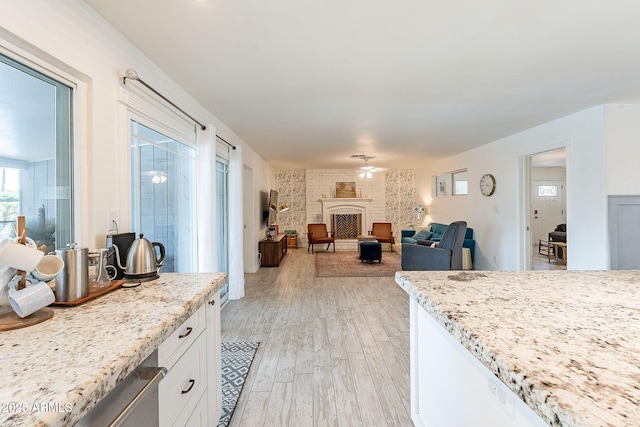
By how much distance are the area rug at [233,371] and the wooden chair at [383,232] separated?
569 centimetres

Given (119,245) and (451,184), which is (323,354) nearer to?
Result: (119,245)

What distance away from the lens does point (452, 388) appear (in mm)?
1146

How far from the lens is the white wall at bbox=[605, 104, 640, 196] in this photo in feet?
10.6

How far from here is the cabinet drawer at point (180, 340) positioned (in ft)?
3.49

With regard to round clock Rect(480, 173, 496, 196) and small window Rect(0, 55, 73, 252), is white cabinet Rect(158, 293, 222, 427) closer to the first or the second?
small window Rect(0, 55, 73, 252)

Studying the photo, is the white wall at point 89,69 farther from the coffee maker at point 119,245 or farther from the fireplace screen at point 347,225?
the fireplace screen at point 347,225

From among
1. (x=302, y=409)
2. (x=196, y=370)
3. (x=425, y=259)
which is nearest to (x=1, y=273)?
(x=196, y=370)

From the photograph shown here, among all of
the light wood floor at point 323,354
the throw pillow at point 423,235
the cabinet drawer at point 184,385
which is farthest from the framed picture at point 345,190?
the cabinet drawer at point 184,385

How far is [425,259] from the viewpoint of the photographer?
4.69 meters

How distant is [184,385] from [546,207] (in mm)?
10181

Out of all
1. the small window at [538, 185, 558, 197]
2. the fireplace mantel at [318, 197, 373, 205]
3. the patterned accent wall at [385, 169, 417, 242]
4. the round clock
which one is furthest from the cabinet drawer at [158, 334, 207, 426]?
the small window at [538, 185, 558, 197]

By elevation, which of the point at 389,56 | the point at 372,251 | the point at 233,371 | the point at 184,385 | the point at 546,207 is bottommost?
the point at 233,371

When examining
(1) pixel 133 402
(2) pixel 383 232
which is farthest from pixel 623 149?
(2) pixel 383 232

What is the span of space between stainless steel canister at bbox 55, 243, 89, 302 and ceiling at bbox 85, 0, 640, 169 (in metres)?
1.32
